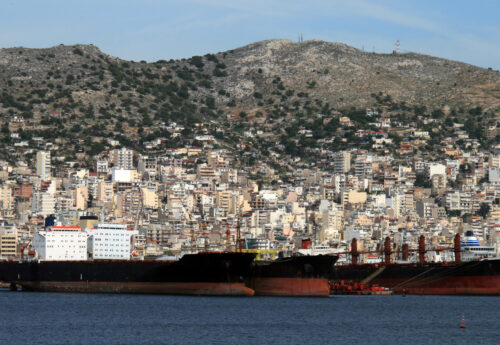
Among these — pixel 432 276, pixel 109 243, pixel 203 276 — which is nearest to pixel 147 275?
pixel 203 276

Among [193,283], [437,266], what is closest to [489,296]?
[437,266]

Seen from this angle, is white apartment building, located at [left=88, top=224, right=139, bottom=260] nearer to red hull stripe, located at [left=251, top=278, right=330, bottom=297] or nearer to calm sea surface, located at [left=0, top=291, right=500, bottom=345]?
calm sea surface, located at [left=0, top=291, right=500, bottom=345]

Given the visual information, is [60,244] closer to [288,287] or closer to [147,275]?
[147,275]

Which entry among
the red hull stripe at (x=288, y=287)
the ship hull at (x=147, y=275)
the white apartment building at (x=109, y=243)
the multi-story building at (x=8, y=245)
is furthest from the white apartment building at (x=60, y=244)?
the multi-story building at (x=8, y=245)

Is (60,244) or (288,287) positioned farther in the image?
(60,244)

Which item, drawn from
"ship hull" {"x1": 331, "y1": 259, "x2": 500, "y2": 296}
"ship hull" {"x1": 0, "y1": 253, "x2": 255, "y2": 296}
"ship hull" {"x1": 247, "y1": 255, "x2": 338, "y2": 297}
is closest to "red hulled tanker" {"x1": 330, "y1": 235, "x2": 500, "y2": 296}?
"ship hull" {"x1": 331, "y1": 259, "x2": 500, "y2": 296}

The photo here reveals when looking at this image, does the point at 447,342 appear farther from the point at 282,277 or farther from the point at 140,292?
the point at 140,292
